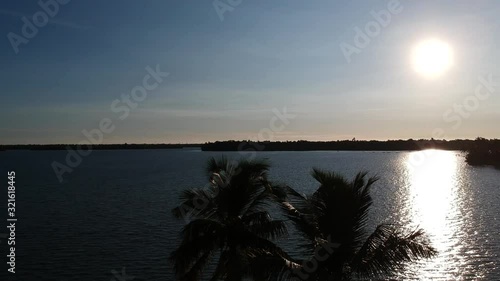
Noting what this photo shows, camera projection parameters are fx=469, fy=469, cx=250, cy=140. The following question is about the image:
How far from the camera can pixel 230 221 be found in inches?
737

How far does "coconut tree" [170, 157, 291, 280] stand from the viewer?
57.0 ft

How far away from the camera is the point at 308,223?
1559cm

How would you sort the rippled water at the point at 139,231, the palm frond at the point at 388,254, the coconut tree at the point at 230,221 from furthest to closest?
1. the rippled water at the point at 139,231
2. the coconut tree at the point at 230,221
3. the palm frond at the point at 388,254

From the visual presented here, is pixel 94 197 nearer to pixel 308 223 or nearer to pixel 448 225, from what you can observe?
pixel 448 225

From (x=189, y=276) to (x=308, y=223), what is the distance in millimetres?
6872

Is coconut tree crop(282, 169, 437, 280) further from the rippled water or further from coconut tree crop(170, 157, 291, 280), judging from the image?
the rippled water

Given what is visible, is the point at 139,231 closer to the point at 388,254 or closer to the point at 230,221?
the point at 230,221

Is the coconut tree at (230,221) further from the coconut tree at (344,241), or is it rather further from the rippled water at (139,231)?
the rippled water at (139,231)

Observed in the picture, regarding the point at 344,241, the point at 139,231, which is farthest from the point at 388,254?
the point at 139,231

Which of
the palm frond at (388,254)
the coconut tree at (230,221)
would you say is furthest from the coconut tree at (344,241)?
the coconut tree at (230,221)

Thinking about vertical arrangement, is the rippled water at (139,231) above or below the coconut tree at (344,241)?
below

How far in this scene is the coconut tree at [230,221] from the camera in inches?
684

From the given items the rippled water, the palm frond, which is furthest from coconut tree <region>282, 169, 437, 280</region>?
the rippled water

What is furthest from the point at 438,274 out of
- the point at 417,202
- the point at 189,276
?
the point at 417,202
